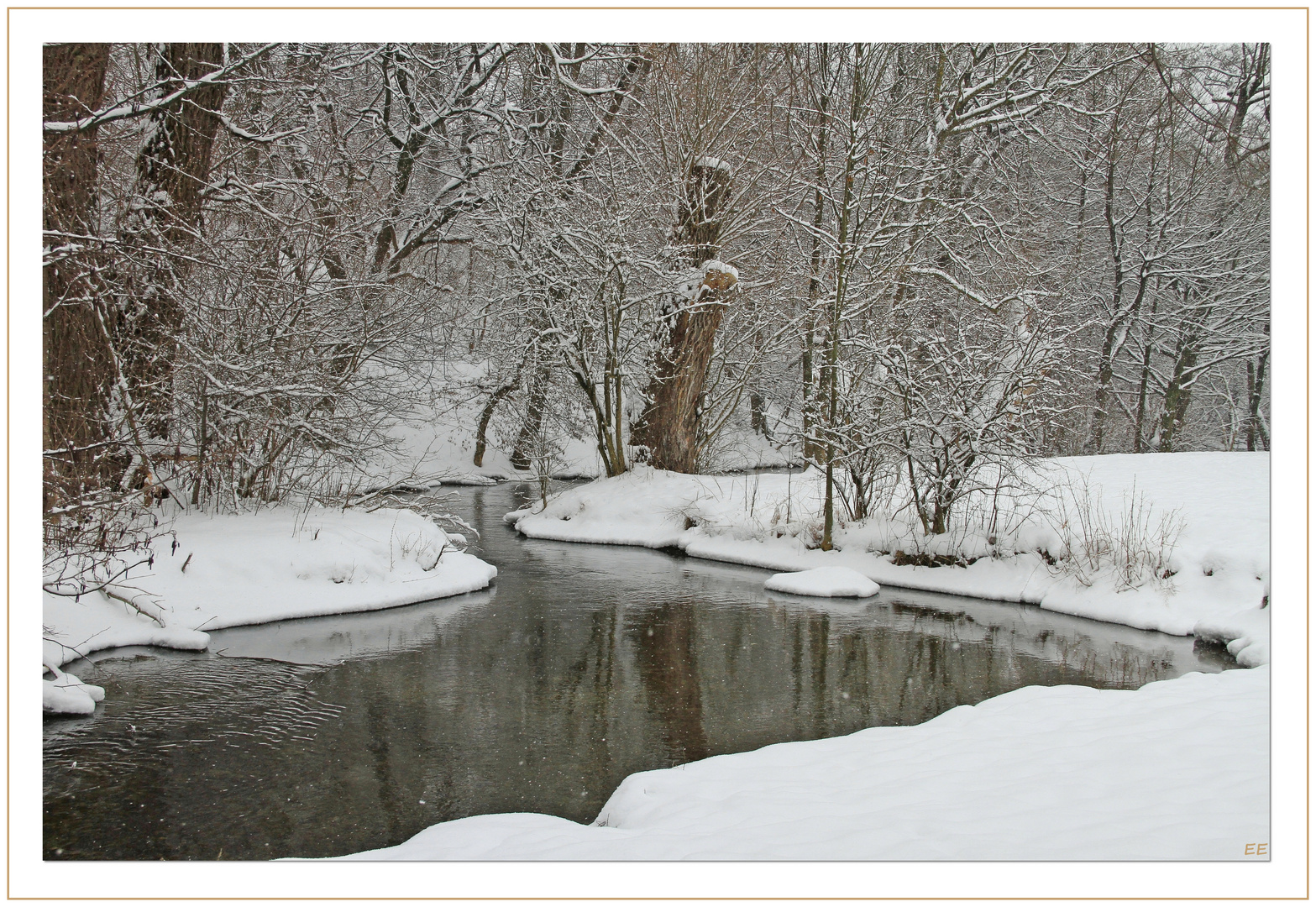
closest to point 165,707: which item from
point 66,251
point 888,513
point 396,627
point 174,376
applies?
point 396,627

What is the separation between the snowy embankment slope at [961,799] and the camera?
3.30 m

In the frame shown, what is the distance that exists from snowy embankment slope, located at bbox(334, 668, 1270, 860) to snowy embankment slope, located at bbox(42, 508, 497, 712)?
3.98 metres

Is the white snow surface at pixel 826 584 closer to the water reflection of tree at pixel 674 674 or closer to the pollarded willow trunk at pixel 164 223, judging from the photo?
the water reflection of tree at pixel 674 674

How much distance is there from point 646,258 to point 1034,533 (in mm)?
7377

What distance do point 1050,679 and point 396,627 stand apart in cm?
580

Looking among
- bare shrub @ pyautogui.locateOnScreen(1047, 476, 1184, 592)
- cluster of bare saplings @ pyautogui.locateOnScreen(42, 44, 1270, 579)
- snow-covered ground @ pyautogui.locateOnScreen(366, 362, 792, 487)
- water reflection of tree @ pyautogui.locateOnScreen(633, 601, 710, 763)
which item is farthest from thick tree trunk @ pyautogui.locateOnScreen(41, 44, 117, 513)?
snow-covered ground @ pyautogui.locateOnScreen(366, 362, 792, 487)

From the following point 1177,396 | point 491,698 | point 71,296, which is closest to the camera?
point 491,698

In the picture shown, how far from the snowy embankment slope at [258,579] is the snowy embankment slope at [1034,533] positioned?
12.5 feet

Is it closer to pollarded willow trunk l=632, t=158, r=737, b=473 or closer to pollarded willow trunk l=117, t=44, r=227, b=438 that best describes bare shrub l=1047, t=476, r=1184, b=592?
pollarded willow trunk l=632, t=158, r=737, b=473

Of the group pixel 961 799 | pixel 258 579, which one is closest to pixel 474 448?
pixel 258 579

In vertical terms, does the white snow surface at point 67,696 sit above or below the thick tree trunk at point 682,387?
below

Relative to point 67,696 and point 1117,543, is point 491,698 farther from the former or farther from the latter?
point 1117,543

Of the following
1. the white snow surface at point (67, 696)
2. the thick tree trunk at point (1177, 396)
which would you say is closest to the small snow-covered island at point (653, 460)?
the white snow surface at point (67, 696)

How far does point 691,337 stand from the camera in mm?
15148
